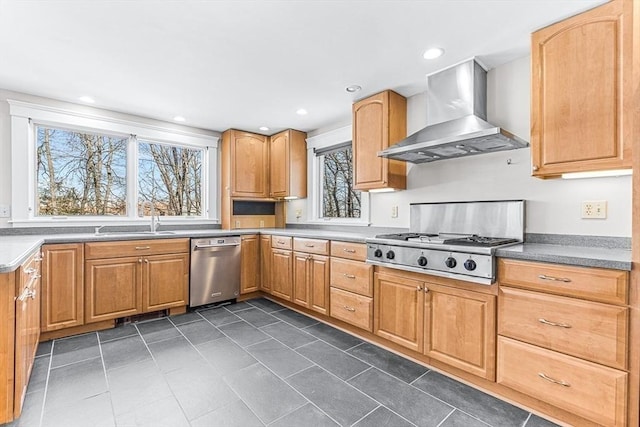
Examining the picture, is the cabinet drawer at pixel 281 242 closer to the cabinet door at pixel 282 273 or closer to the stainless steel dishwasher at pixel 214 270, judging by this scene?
the cabinet door at pixel 282 273

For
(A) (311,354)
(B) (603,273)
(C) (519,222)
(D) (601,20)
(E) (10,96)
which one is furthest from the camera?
(E) (10,96)

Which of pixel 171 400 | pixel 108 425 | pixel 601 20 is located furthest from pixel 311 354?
pixel 601 20

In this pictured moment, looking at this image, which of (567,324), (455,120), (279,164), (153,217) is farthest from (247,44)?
(567,324)

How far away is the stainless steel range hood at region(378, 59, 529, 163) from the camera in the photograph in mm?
2227

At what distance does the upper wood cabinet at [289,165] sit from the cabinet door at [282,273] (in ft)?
3.13

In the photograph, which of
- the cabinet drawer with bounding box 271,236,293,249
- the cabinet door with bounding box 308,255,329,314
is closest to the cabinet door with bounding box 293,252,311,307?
the cabinet door with bounding box 308,255,329,314

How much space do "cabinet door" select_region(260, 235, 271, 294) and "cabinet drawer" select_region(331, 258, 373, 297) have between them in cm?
114

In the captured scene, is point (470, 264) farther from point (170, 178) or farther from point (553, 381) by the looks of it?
point (170, 178)

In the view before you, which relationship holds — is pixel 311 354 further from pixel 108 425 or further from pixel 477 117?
pixel 477 117

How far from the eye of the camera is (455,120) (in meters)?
2.41

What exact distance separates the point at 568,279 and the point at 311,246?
2.17 meters

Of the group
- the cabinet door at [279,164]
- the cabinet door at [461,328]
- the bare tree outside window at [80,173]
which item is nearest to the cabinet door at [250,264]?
the cabinet door at [279,164]

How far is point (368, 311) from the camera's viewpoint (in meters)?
2.66

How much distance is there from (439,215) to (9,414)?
3.12 metres
